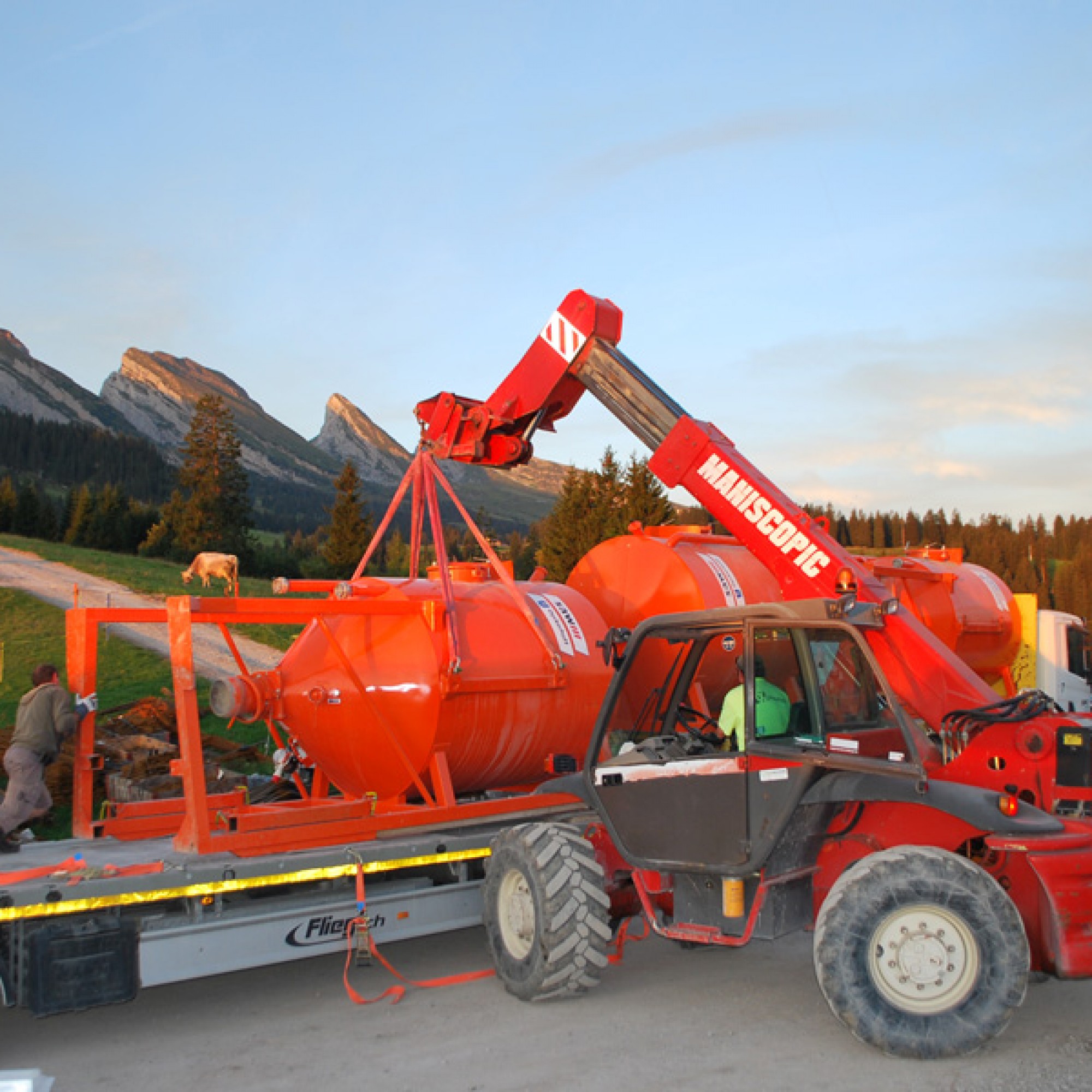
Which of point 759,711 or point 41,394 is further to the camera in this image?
point 41,394

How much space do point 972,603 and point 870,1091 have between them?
8225 mm

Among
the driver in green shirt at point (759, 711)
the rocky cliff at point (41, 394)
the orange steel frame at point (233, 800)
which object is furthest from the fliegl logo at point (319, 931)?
the rocky cliff at point (41, 394)

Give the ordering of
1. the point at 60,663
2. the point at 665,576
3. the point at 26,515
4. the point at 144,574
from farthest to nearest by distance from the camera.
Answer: the point at 26,515
the point at 144,574
the point at 60,663
the point at 665,576

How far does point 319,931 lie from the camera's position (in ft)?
23.7

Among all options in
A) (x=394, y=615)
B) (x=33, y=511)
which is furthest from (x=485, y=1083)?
(x=33, y=511)

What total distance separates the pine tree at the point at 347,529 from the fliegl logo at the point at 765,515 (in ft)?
147

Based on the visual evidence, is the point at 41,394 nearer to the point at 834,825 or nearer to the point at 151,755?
the point at 151,755

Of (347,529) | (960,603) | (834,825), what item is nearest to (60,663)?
(960,603)

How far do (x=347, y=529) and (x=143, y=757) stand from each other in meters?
42.1

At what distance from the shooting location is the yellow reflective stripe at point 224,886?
6.18 meters

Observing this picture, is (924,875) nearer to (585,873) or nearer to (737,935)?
(737,935)

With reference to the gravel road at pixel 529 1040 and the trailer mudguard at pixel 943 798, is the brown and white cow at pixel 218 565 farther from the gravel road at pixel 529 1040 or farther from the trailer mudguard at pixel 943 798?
the trailer mudguard at pixel 943 798

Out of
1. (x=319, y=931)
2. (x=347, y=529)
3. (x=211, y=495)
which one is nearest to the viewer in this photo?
(x=319, y=931)

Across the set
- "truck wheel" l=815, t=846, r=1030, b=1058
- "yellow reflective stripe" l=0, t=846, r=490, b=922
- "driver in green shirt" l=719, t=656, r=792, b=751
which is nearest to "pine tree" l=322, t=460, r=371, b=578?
"yellow reflective stripe" l=0, t=846, r=490, b=922
